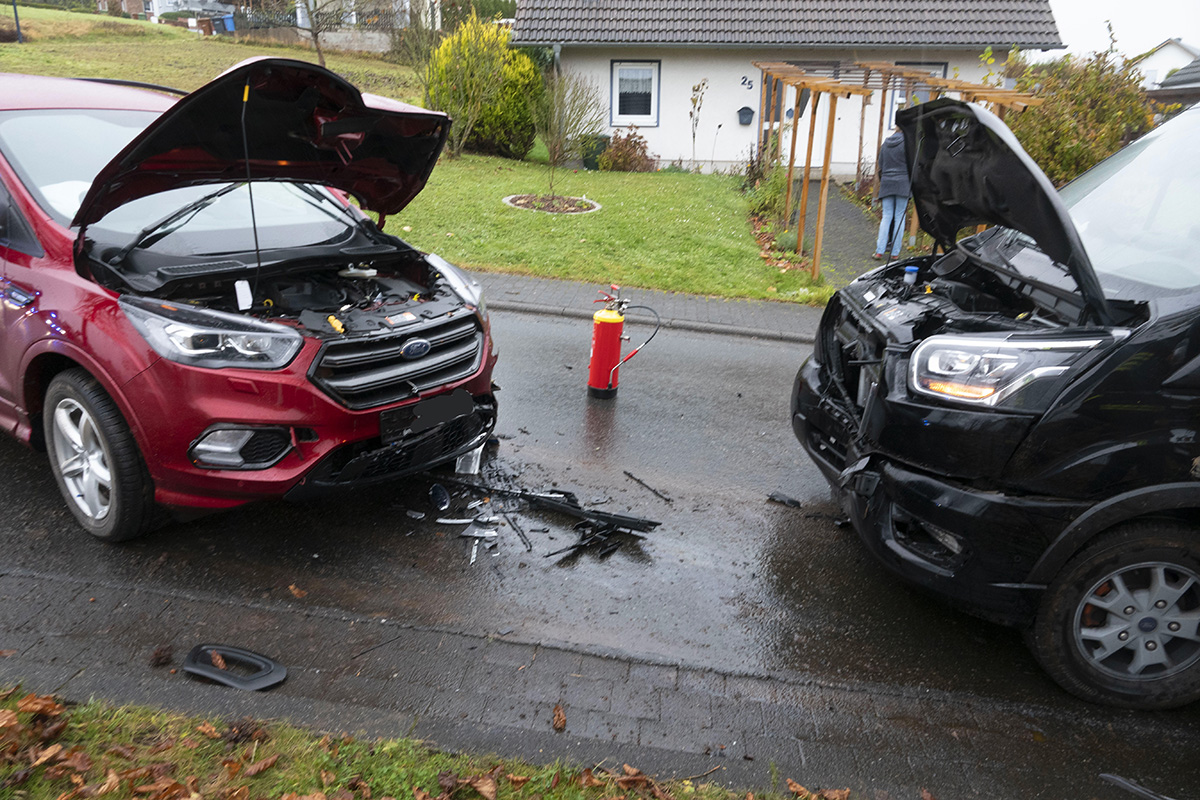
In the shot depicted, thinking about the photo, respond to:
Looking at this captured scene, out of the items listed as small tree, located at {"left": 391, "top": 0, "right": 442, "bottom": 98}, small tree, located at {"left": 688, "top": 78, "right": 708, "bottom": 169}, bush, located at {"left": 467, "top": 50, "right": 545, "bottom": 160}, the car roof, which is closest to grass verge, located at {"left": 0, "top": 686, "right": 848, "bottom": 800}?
the car roof

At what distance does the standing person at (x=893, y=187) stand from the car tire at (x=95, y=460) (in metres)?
9.46

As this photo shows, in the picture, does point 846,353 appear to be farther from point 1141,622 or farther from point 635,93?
point 635,93

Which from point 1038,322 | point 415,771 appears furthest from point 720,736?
point 1038,322

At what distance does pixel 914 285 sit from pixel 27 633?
4343mm

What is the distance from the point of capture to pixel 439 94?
708 inches

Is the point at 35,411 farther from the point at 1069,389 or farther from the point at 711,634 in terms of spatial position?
the point at 1069,389

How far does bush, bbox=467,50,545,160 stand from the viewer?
63.8 feet

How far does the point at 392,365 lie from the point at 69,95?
2.64m

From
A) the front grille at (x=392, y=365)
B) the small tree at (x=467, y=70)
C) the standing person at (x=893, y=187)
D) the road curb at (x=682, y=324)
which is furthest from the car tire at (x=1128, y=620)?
the small tree at (x=467, y=70)

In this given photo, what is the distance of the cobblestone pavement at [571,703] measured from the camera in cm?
290

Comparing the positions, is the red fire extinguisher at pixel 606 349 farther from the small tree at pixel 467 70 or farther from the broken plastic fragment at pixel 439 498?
the small tree at pixel 467 70

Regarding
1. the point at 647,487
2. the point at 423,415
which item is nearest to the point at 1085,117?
the point at 647,487

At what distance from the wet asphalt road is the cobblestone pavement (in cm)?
13

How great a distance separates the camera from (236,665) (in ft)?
10.6
